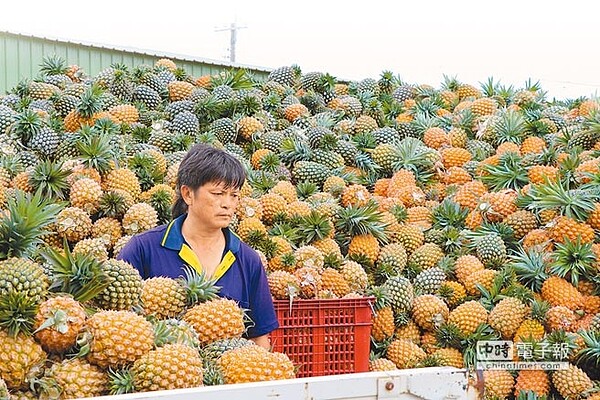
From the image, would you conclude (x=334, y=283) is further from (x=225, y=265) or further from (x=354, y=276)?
(x=225, y=265)

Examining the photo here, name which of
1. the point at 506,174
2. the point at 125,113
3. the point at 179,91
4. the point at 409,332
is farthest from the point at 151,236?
the point at 179,91

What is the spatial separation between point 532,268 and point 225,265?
2.44 metres

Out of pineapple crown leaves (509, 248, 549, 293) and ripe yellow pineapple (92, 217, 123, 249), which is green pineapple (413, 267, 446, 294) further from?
ripe yellow pineapple (92, 217, 123, 249)

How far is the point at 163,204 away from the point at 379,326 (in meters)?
1.72

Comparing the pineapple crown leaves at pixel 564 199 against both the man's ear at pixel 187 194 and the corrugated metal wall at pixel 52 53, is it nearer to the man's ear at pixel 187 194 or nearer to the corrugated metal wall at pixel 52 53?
the man's ear at pixel 187 194

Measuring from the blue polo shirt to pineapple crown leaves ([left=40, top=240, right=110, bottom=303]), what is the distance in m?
0.78

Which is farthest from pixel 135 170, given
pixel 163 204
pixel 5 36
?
pixel 5 36

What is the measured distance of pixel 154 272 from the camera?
3.41 metres

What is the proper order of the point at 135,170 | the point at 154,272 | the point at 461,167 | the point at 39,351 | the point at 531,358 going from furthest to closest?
the point at 461,167 < the point at 135,170 < the point at 531,358 < the point at 154,272 < the point at 39,351

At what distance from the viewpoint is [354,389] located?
1.99 meters

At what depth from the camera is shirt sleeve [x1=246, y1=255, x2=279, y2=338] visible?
351 centimetres

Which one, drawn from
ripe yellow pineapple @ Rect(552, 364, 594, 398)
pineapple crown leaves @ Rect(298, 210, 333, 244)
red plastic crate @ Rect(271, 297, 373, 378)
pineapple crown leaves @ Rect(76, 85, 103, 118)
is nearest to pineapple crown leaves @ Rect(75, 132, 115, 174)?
pineapple crown leaves @ Rect(76, 85, 103, 118)

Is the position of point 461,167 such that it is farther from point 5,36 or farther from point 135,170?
point 5,36

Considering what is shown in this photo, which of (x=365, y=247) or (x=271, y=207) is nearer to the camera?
(x=365, y=247)
